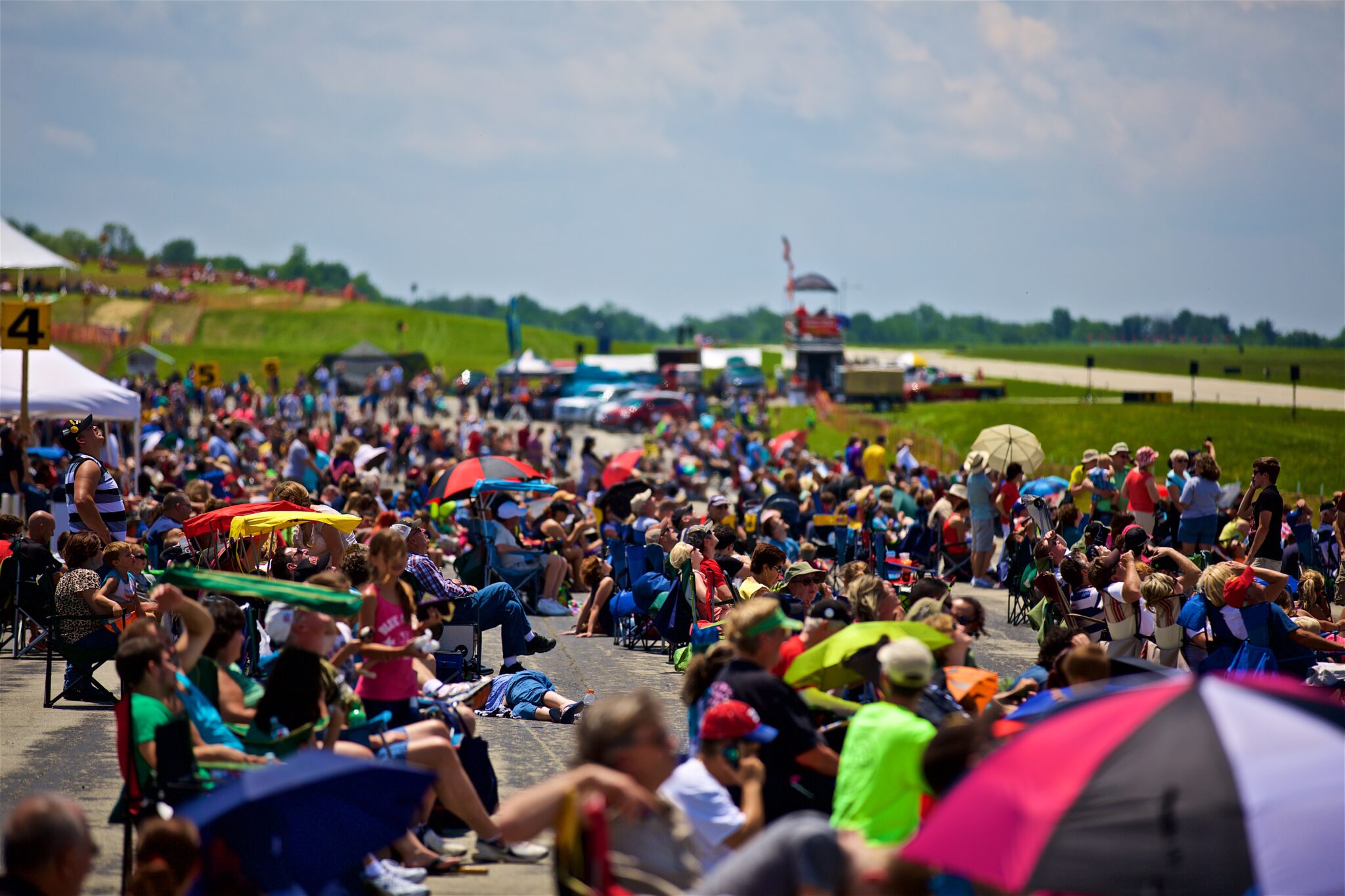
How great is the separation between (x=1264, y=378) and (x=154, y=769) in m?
71.9

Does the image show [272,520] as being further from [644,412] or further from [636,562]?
[644,412]

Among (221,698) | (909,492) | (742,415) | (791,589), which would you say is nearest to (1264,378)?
(742,415)

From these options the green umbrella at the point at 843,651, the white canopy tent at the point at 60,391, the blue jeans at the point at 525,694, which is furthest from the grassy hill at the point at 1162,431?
the white canopy tent at the point at 60,391

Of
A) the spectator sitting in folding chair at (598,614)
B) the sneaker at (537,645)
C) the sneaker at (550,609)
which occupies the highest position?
the sneaker at (537,645)

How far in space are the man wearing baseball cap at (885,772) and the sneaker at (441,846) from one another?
2166mm

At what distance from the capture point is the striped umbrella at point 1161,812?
3.61 m

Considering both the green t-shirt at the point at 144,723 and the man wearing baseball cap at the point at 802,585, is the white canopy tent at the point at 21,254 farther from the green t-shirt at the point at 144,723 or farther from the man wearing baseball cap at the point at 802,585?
the green t-shirt at the point at 144,723

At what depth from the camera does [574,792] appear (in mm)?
3787

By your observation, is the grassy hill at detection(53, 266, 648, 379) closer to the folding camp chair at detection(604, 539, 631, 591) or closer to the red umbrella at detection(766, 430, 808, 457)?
the red umbrella at detection(766, 430, 808, 457)

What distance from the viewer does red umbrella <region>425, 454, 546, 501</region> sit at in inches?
586

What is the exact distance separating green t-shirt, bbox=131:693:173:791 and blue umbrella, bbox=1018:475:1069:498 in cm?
1250

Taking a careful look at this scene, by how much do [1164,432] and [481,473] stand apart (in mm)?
24092

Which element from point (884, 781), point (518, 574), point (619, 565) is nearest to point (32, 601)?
point (518, 574)

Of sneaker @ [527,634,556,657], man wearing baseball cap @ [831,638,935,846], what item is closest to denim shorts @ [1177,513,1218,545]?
sneaker @ [527,634,556,657]
